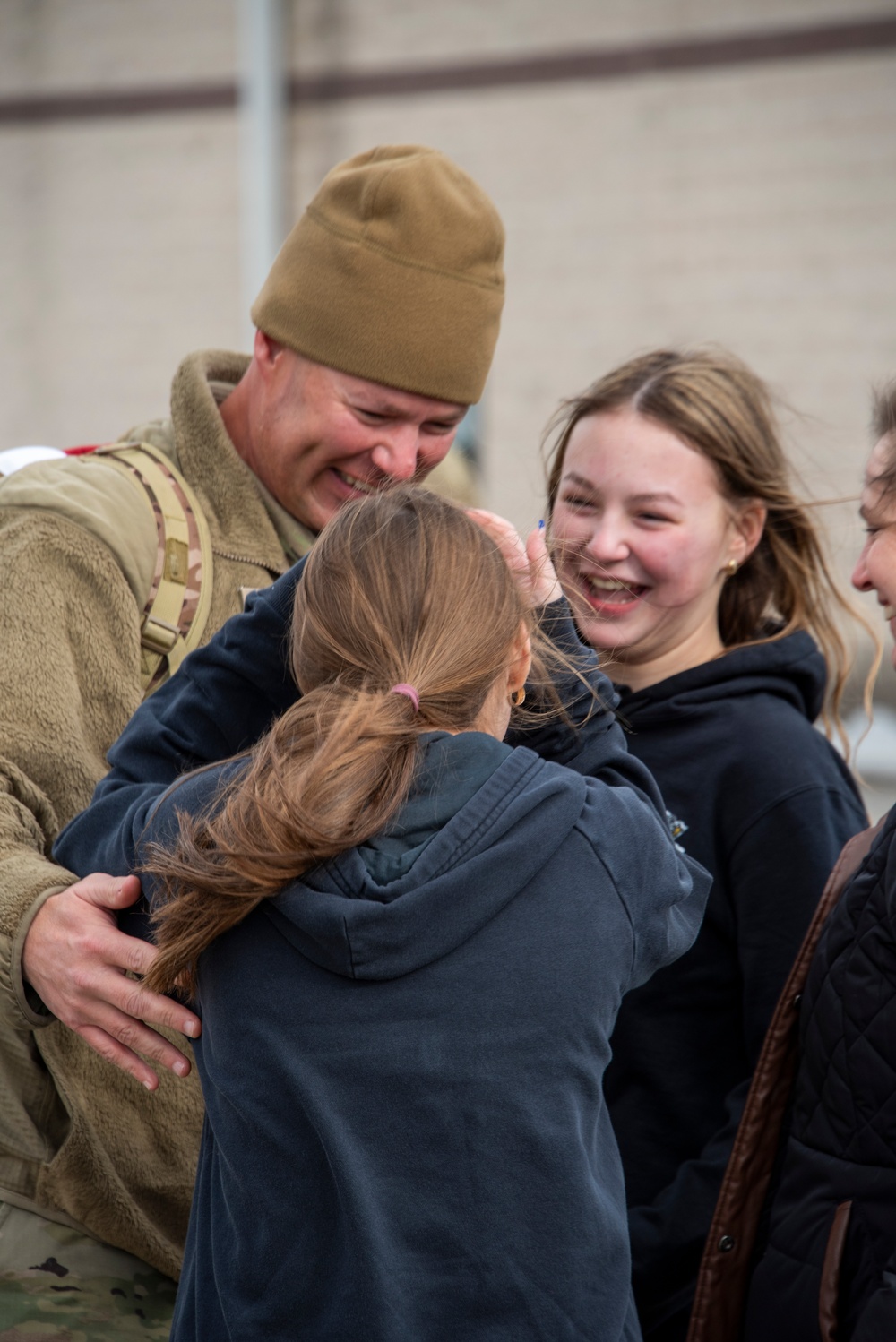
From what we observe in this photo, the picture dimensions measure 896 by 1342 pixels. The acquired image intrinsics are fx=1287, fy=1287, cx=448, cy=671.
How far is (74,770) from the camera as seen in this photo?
64.6 inches

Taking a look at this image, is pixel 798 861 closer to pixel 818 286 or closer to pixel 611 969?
pixel 611 969

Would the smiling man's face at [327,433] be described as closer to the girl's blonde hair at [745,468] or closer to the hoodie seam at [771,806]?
the girl's blonde hair at [745,468]

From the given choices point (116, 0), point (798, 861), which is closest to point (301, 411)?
point (798, 861)

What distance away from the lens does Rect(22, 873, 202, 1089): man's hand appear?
132 cm

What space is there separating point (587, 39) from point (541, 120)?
19.5 inches

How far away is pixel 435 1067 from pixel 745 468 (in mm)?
1195

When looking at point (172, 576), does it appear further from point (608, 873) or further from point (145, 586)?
point (608, 873)

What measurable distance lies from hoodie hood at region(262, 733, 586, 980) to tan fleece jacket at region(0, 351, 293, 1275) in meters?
0.58

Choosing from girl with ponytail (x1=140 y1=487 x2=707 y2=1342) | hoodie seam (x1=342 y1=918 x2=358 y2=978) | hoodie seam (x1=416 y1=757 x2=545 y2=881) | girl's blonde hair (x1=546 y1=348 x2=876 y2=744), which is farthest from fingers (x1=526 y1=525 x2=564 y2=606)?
girl's blonde hair (x1=546 y1=348 x2=876 y2=744)

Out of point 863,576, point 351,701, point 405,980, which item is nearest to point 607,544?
point 863,576

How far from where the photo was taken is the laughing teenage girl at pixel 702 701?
1743 mm

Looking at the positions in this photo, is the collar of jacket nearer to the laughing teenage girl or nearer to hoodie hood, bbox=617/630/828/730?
the laughing teenage girl

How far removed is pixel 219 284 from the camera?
831 cm

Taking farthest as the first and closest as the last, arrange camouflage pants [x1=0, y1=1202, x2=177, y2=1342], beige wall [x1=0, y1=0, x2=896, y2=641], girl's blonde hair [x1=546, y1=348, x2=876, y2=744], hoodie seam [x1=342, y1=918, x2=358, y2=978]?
beige wall [x1=0, y1=0, x2=896, y2=641], girl's blonde hair [x1=546, y1=348, x2=876, y2=744], camouflage pants [x1=0, y1=1202, x2=177, y2=1342], hoodie seam [x1=342, y1=918, x2=358, y2=978]
